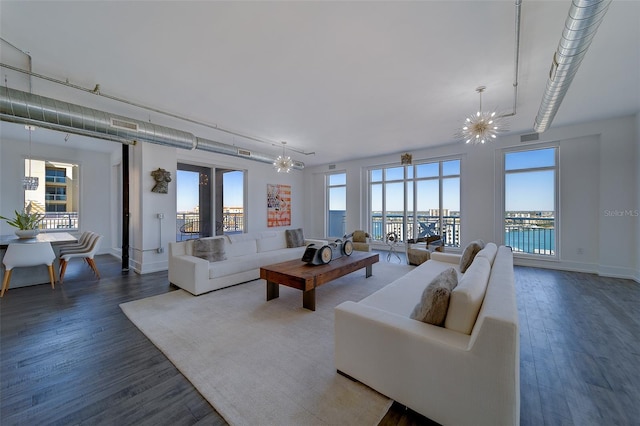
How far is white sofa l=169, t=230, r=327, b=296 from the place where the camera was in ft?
11.8

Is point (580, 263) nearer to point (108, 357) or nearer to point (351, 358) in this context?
point (351, 358)

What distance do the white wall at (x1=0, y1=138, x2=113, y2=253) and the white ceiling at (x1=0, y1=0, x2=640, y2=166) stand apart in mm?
3891

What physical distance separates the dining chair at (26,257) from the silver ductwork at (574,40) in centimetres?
675

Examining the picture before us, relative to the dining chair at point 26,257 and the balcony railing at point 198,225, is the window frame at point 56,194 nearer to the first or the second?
the balcony railing at point 198,225

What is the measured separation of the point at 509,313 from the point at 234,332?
94.8 inches

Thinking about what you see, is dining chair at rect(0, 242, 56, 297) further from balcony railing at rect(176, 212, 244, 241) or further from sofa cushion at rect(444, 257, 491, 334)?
sofa cushion at rect(444, 257, 491, 334)

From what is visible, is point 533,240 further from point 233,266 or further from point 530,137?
point 233,266

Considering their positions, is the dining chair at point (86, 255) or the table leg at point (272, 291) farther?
the dining chair at point (86, 255)

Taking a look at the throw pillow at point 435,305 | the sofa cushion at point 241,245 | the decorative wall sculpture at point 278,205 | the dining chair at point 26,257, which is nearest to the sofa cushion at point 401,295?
the throw pillow at point 435,305

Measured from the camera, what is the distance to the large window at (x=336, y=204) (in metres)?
8.61

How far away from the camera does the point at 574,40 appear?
183cm

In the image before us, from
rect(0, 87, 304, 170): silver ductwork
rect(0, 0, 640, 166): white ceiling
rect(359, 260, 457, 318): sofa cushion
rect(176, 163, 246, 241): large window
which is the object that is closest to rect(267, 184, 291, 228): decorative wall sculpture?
rect(176, 163, 246, 241): large window

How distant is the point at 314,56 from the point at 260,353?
2.99m

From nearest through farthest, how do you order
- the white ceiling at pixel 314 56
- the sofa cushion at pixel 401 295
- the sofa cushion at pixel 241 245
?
1. the white ceiling at pixel 314 56
2. the sofa cushion at pixel 401 295
3. the sofa cushion at pixel 241 245
